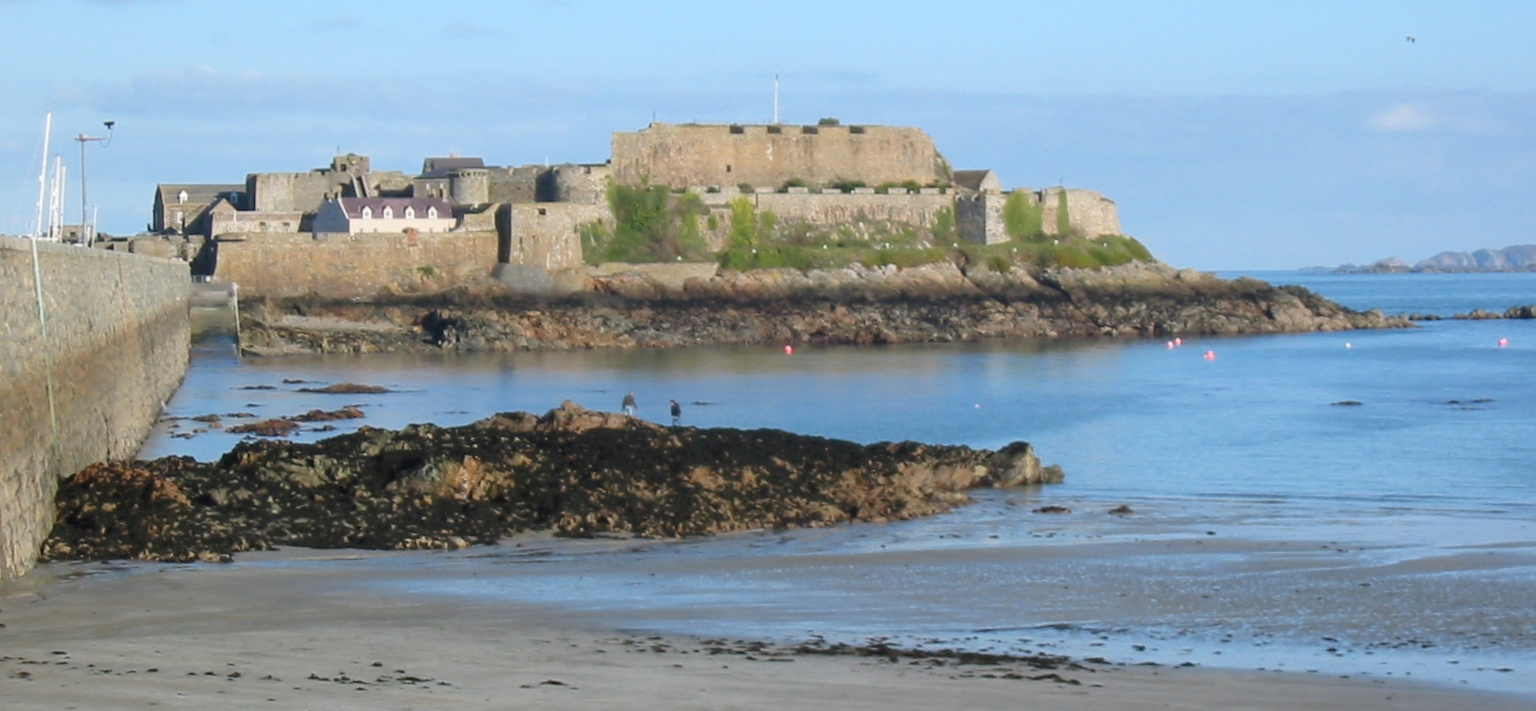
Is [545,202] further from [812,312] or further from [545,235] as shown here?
[812,312]

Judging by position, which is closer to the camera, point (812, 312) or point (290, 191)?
point (812, 312)

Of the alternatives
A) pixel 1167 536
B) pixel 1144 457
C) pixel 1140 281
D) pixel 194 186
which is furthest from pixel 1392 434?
pixel 194 186

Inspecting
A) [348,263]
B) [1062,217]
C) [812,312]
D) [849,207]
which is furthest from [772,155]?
[348,263]

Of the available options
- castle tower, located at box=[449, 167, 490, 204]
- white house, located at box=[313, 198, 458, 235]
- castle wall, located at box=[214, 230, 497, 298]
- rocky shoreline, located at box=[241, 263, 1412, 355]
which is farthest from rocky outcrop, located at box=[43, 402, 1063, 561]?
castle tower, located at box=[449, 167, 490, 204]

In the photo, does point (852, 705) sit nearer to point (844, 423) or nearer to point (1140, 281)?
point (844, 423)

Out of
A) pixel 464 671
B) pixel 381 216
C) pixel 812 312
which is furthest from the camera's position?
pixel 381 216

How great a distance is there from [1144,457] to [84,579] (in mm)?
13085

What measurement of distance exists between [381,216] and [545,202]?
5.14 m

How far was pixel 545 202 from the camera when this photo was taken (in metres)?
49.6

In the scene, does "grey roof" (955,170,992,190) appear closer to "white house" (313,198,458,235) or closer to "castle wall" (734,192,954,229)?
"castle wall" (734,192,954,229)

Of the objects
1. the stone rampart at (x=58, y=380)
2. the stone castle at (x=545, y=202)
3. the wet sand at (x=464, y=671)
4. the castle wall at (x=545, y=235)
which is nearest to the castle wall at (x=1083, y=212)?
the stone castle at (x=545, y=202)

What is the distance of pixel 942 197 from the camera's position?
55.1 meters

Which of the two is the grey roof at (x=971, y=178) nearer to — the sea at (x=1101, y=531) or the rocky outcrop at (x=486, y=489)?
the sea at (x=1101, y=531)

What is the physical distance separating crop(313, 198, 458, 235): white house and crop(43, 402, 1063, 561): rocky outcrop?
30.8m
